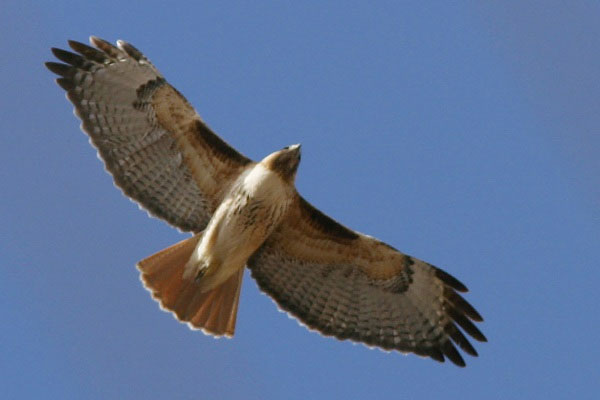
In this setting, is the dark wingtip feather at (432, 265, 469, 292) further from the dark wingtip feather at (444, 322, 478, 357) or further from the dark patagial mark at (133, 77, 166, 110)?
the dark patagial mark at (133, 77, 166, 110)

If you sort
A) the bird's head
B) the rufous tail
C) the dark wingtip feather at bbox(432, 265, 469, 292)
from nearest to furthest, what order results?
1. the bird's head
2. the rufous tail
3. the dark wingtip feather at bbox(432, 265, 469, 292)

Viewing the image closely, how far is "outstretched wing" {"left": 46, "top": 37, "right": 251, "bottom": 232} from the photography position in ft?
37.3

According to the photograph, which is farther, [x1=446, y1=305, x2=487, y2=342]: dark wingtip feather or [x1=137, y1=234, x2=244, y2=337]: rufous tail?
[x1=446, y1=305, x2=487, y2=342]: dark wingtip feather

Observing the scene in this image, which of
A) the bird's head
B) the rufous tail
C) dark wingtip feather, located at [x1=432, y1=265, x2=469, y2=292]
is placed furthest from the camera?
dark wingtip feather, located at [x1=432, y1=265, x2=469, y2=292]

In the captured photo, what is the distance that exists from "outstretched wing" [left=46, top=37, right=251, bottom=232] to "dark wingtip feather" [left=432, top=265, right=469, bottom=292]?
2.12m

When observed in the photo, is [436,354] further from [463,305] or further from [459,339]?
[463,305]

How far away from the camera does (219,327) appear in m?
11.5

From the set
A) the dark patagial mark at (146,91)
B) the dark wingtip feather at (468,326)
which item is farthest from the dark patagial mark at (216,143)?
the dark wingtip feather at (468,326)

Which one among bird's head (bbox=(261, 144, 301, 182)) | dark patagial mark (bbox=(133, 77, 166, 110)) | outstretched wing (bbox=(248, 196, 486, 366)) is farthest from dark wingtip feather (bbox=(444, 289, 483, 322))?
dark patagial mark (bbox=(133, 77, 166, 110))

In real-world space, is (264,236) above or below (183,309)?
above

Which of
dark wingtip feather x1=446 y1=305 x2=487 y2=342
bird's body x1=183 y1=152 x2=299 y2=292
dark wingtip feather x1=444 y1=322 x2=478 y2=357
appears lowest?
bird's body x1=183 y1=152 x2=299 y2=292

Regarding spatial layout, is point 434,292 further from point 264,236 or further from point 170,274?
point 170,274

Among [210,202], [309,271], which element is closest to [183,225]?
[210,202]

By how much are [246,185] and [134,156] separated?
112 cm
